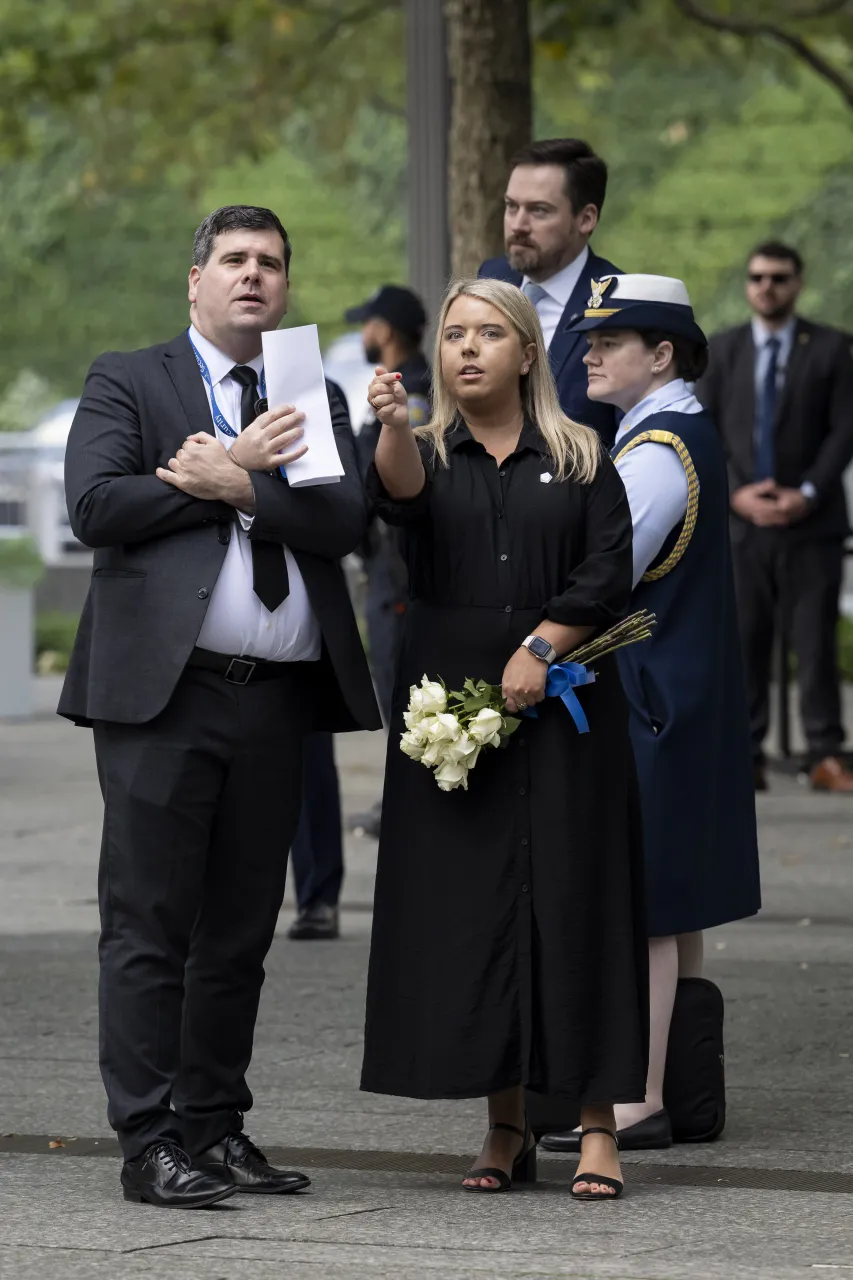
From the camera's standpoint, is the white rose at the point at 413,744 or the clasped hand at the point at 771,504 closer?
the white rose at the point at 413,744

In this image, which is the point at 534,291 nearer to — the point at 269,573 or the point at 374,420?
the point at 269,573

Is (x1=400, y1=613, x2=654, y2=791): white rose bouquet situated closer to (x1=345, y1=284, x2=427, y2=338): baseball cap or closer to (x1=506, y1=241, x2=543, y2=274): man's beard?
(x1=506, y1=241, x2=543, y2=274): man's beard

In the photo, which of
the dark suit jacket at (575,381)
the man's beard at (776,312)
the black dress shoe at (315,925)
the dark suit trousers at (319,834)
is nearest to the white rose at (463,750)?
the dark suit jacket at (575,381)

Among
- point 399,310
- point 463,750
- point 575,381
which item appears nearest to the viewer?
point 463,750

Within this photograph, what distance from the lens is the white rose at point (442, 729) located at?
5227mm

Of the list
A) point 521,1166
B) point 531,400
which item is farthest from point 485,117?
point 521,1166

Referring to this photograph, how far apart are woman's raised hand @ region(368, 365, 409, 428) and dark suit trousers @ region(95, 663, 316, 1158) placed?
2.00 ft

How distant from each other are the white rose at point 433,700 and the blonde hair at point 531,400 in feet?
1.67

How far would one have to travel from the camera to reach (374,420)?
33.1 ft

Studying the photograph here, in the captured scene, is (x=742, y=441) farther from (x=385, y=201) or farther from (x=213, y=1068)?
(x=385, y=201)

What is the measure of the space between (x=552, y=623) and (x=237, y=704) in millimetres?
678

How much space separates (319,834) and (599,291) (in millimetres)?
3077

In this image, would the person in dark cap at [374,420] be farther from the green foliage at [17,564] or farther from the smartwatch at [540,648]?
the green foliage at [17,564]

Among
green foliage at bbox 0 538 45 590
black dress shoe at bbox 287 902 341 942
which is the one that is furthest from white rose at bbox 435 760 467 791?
green foliage at bbox 0 538 45 590
